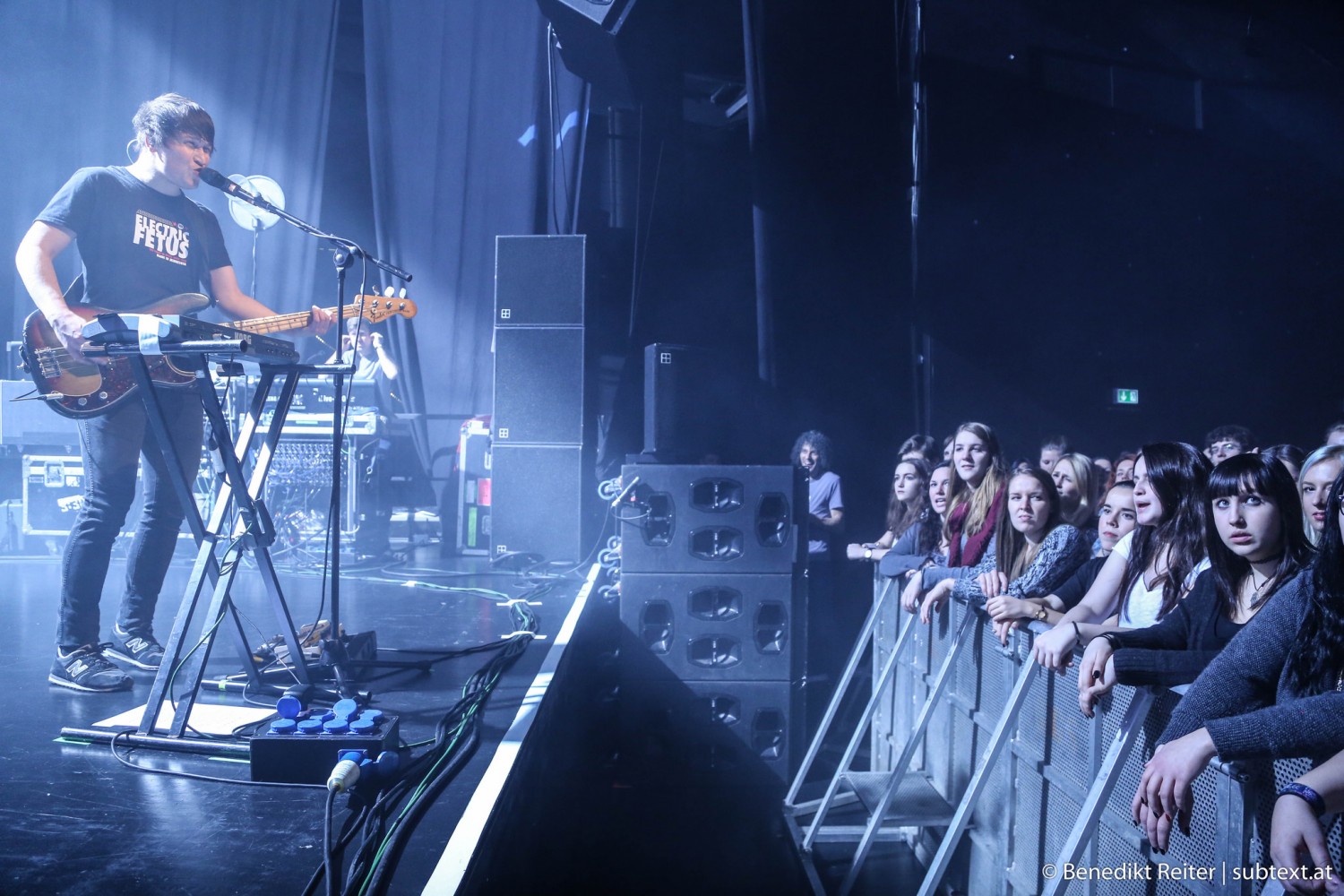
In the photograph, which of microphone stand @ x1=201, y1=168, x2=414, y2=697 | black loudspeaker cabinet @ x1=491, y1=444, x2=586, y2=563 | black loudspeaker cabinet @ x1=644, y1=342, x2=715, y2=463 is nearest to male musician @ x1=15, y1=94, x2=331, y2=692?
microphone stand @ x1=201, y1=168, x2=414, y2=697

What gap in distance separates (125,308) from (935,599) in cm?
249

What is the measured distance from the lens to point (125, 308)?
7.69 feet

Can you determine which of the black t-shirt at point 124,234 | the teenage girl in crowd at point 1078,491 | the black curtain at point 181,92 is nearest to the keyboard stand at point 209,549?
the black t-shirt at point 124,234

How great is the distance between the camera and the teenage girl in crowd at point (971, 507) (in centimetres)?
278

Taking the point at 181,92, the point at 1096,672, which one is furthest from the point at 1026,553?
the point at 181,92

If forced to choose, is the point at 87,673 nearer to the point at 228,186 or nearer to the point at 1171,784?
the point at 228,186

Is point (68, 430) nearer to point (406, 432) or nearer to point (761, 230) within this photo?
point (406, 432)

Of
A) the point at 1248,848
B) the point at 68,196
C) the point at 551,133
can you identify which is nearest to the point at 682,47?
the point at 551,133

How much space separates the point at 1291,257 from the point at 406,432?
19.1 ft

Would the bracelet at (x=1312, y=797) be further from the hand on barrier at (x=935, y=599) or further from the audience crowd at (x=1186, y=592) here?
the hand on barrier at (x=935, y=599)

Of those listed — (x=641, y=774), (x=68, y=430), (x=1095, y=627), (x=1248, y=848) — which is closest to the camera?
(x=1248, y=848)

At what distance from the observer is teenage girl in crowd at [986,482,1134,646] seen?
2094mm

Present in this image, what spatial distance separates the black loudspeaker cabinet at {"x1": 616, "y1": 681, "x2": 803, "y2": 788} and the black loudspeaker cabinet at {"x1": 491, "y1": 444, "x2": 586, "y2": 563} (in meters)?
1.62

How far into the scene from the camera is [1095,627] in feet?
5.89
